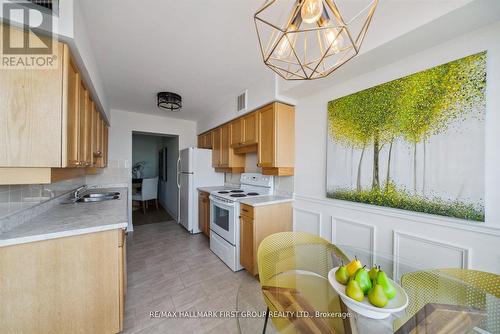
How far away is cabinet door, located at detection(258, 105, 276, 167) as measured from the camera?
237 cm

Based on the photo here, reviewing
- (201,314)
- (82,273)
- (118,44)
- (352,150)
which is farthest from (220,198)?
(118,44)

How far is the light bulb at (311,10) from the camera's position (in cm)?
66

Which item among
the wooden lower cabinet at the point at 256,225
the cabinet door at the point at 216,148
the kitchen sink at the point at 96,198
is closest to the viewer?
the wooden lower cabinet at the point at 256,225

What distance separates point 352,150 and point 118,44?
7.89 ft

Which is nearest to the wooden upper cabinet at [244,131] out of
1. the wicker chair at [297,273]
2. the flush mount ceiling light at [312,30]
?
the flush mount ceiling light at [312,30]

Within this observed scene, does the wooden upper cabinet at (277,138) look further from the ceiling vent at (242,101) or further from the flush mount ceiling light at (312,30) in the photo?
the flush mount ceiling light at (312,30)

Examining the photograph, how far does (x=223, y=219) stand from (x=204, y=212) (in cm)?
97

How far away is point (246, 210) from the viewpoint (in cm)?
227

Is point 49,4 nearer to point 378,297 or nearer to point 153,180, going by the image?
point 378,297

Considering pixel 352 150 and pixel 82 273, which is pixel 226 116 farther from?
pixel 82 273

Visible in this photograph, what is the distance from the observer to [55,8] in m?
1.09

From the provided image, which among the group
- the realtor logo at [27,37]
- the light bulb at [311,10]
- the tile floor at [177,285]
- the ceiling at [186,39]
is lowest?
the tile floor at [177,285]

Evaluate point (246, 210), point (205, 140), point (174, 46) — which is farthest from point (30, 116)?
point (205, 140)

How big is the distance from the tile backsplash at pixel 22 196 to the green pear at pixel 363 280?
2036 mm
